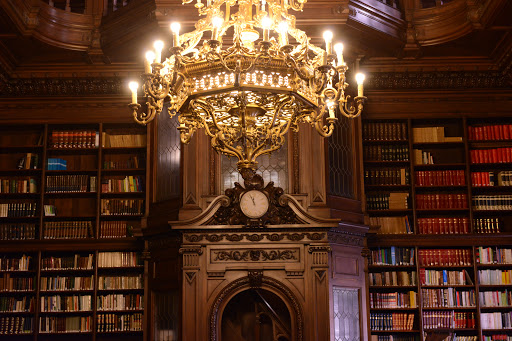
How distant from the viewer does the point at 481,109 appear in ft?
28.2

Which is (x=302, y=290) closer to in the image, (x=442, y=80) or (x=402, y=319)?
(x=402, y=319)

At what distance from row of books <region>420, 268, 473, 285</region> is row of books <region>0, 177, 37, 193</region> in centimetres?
484

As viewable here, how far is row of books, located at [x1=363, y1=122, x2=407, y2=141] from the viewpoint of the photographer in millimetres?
8547

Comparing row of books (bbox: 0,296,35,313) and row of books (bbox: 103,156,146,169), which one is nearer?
row of books (bbox: 0,296,35,313)

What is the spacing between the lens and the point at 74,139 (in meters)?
8.61

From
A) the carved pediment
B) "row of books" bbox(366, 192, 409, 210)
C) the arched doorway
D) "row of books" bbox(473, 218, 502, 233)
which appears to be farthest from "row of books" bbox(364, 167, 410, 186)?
the arched doorway

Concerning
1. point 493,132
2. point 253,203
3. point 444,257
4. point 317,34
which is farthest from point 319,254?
point 493,132

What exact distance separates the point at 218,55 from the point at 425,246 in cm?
482

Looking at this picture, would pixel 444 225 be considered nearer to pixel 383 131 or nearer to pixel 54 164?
pixel 383 131

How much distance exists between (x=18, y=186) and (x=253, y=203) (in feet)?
10.5

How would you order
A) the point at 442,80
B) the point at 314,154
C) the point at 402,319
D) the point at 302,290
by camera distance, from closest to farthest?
the point at 302,290 < the point at 314,154 < the point at 402,319 < the point at 442,80

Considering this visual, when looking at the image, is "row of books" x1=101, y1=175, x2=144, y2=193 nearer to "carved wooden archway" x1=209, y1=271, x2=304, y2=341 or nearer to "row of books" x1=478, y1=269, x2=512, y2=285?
"carved wooden archway" x1=209, y1=271, x2=304, y2=341

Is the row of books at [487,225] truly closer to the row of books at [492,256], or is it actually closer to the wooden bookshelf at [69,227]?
the row of books at [492,256]

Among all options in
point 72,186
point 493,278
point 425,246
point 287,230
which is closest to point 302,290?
point 287,230
